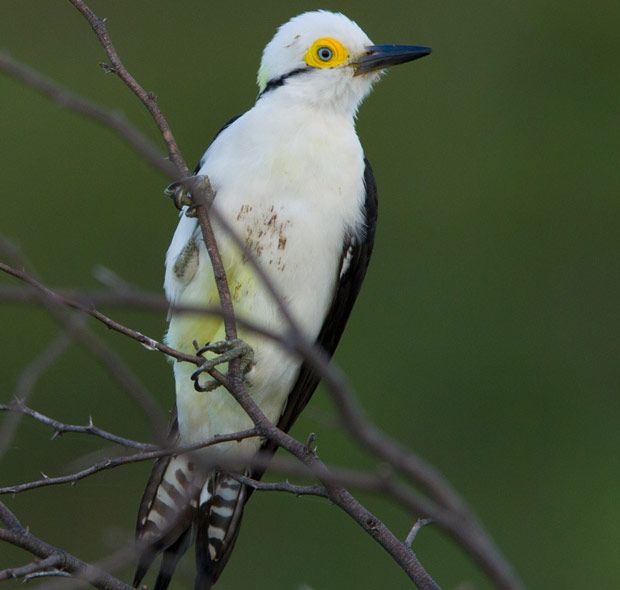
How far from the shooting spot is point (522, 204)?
9719mm

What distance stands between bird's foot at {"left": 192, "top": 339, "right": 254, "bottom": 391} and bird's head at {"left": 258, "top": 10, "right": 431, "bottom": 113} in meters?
0.77

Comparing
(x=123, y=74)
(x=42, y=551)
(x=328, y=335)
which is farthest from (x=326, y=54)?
(x=42, y=551)

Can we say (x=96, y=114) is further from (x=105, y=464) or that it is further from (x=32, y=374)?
(x=105, y=464)

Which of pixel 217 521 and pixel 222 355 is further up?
pixel 222 355

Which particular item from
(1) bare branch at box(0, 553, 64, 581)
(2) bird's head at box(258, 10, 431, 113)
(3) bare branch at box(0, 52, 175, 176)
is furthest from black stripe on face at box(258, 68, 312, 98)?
(3) bare branch at box(0, 52, 175, 176)

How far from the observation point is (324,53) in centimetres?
432

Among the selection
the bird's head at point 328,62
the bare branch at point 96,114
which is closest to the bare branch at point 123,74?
the bare branch at point 96,114

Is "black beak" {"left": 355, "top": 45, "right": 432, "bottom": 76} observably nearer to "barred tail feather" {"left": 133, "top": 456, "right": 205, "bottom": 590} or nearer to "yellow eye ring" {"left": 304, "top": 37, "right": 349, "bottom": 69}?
"yellow eye ring" {"left": 304, "top": 37, "right": 349, "bottom": 69}

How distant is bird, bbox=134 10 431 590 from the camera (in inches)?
160

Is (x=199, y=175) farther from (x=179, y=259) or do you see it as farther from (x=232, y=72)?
(x=232, y=72)

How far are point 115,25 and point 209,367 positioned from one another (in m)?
6.98

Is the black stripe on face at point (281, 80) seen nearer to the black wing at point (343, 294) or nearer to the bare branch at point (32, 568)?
the black wing at point (343, 294)

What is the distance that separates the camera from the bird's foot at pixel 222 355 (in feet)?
10.4

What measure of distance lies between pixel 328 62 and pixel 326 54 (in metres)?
0.03
